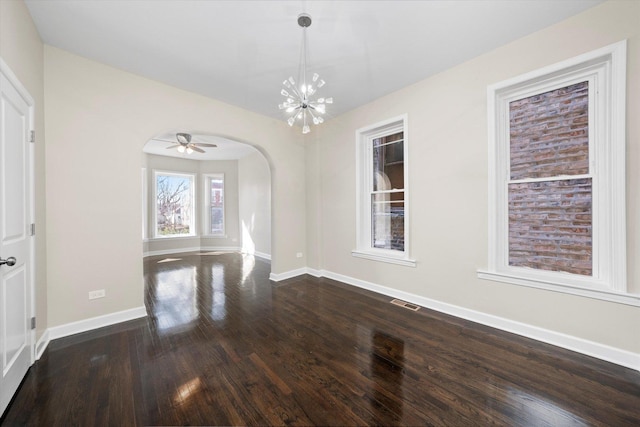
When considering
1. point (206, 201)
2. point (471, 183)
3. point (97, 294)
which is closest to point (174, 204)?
point (206, 201)

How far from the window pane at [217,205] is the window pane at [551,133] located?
7470 millimetres

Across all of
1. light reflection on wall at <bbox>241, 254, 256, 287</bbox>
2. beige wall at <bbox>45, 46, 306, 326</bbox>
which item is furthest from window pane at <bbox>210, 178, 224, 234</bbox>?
beige wall at <bbox>45, 46, 306, 326</bbox>

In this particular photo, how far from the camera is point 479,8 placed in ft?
6.73

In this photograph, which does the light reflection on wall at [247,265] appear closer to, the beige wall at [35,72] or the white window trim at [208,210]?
the white window trim at [208,210]

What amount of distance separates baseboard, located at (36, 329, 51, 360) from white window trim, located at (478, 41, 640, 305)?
4.47 m

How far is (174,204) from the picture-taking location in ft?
24.3

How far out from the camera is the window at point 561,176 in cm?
201

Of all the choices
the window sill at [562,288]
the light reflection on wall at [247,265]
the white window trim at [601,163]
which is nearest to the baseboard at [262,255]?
the light reflection on wall at [247,265]

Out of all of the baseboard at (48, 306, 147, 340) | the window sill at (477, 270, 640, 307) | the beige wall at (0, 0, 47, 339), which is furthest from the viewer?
the baseboard at (48, 306, 147, 340)

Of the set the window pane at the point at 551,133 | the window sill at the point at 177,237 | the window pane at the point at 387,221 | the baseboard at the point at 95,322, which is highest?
the window pane at the point at 551,133

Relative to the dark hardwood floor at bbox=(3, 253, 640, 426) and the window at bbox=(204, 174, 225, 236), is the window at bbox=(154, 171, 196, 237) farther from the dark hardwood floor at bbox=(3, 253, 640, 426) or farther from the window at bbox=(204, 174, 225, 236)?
the dark hardwood floor at bbox=(3, 253, 640, 426)

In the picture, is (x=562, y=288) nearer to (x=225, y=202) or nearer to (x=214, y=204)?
(x=225, y=202)

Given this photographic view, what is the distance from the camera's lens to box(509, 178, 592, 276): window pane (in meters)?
2.22

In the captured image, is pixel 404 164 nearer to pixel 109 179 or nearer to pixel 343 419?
pixel 343 419
